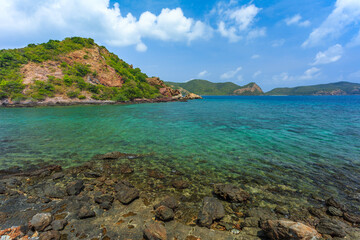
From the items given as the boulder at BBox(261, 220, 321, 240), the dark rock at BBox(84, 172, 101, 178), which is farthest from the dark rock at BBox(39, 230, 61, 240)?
the boulder at BBox(261, 220, 321, 240)

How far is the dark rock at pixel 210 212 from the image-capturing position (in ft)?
17.8

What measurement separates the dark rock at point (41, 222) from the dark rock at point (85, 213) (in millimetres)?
904

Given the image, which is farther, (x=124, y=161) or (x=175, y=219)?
(x=124, y=161)

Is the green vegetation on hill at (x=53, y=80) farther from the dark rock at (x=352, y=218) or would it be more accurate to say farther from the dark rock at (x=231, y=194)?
the dark rock at (x=352, y=218)

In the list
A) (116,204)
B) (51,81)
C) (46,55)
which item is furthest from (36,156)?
(46,55)

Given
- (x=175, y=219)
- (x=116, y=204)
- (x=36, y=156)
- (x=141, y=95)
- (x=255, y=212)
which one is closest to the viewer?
Answer: (x=175, y=219)

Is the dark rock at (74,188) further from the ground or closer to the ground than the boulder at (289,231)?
closer to the ground

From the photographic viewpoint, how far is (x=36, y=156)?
11672 mm

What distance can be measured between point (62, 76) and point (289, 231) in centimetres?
9893

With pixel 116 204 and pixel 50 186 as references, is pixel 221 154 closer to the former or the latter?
pixel 116 204

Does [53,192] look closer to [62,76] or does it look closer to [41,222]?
[41,222]

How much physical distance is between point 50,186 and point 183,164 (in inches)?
302

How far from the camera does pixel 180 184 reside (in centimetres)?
805

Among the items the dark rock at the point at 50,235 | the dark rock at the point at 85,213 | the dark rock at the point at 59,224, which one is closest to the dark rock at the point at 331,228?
the dark rock at the point at 85,213
